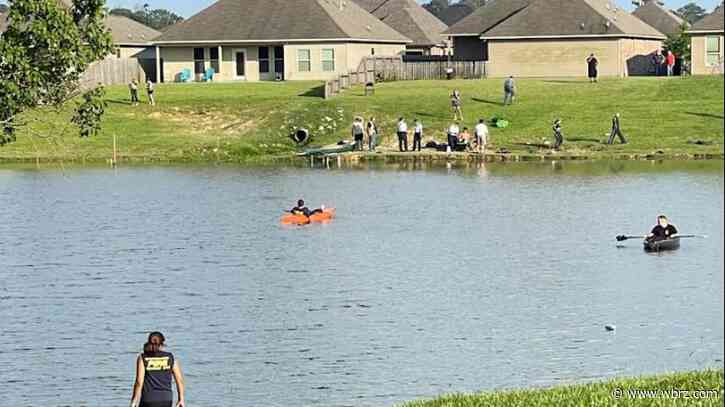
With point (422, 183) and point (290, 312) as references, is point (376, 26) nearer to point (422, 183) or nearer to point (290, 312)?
point (422, 183)

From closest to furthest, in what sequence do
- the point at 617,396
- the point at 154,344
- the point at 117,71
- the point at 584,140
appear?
the point at 617,396 < the point at 154,344 < the point at 584,140 < the point at 117,71

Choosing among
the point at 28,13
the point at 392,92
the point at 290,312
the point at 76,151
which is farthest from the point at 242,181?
Answer: the point at 28,13

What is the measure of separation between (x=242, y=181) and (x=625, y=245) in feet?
87.4

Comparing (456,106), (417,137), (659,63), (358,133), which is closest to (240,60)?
(456,106)

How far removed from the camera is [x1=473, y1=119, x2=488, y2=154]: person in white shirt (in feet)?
241

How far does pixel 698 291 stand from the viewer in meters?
35.8

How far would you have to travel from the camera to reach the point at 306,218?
51.8 metres

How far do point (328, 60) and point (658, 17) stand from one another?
40213mm

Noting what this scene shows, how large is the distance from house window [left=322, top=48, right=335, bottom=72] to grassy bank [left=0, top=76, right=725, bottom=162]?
29.6ft

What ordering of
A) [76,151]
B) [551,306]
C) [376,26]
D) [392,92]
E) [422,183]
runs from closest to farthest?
[551,306] → [422,183] → [76,151] → [392,92] → [376,26]

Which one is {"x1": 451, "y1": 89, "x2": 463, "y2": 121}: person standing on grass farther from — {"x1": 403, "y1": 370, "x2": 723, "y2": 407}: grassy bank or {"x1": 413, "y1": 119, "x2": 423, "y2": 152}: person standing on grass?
{"x1": 403, "y1": 370, "x2": 723, "y2": 407}: grassy bank

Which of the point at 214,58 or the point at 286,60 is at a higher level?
the point at 214,58

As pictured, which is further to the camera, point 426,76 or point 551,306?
point 426,76

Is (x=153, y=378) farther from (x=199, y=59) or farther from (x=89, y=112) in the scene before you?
(x=199, y=59)
